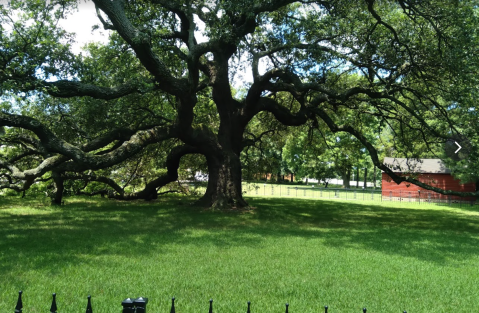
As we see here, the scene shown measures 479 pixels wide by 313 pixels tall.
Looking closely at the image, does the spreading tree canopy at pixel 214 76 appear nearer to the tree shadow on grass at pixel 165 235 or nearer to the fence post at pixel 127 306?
the tree shadow on grass at pixel 165 235

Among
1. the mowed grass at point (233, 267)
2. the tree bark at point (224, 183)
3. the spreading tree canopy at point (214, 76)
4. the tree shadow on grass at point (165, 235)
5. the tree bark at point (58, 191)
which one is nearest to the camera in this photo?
the mowed grass at point (233, 267)

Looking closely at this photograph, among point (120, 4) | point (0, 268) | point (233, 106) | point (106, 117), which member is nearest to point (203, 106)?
point (233, 106)

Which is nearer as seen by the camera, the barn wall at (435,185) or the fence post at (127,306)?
the fence post at (127,306)

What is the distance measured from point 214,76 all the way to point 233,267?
1229cm

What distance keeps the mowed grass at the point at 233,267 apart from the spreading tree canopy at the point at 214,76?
3.48m

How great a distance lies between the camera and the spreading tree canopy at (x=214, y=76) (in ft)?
39.7

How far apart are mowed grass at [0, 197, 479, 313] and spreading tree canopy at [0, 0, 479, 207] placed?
137 inches

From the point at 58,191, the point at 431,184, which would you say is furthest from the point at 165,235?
the point at 431,184

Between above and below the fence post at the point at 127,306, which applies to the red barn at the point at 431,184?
above

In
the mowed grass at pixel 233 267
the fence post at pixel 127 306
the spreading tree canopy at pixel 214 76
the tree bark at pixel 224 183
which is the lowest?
the mowed grass at pixel 233 267

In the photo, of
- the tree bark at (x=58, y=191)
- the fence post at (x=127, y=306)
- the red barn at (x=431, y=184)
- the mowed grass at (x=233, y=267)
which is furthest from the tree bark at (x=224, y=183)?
the red barn at (x=431, y=184)

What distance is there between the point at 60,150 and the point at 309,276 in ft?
28.6

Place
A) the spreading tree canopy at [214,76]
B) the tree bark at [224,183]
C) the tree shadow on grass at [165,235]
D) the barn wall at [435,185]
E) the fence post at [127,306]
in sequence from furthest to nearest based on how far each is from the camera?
the barn wall at [435,185]
the tree bark at [224,183]
the spreading tree canopy at [214,76]
the tree shadow on grass at [165,235]
the fence post at [127,306]

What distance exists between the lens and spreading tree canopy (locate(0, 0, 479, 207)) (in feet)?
39.7
